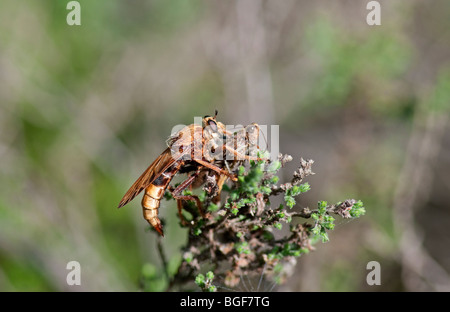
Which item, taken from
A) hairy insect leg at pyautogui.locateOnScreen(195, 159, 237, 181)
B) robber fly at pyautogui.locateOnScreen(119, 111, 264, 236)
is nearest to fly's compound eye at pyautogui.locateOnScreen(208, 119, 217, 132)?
robber fly at pyautogui.locateOnScreen(119, 111, 264, 236)

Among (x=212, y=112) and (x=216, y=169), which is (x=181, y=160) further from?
(x=212, y=112)

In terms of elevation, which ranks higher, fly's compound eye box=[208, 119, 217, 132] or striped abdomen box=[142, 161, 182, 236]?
fly's compound eye box=[208, 119, 217, 132]

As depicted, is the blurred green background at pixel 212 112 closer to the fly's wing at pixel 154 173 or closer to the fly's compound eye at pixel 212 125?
the fly's wing at pixel 154 173

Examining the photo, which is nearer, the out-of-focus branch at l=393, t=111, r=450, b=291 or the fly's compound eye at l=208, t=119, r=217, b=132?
the fly's compound eye at l=208, t=119, r=217, b=132

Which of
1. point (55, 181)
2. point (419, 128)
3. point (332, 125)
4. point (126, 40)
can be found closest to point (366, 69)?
point (419, 128)

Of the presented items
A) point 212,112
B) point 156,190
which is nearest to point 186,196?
point 156,190

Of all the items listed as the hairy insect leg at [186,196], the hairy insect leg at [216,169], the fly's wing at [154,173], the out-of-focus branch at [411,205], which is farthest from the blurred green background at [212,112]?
the hairy insect leg at [216,169]

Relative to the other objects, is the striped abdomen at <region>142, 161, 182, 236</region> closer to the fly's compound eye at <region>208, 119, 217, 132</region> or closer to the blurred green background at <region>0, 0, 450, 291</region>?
the fly's compound eye at <region>208, 119, 217, 132</region>

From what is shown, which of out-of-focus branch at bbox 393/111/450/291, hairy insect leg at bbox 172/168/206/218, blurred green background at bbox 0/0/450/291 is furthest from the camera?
blurred green background at bbox 0/0/450/291
